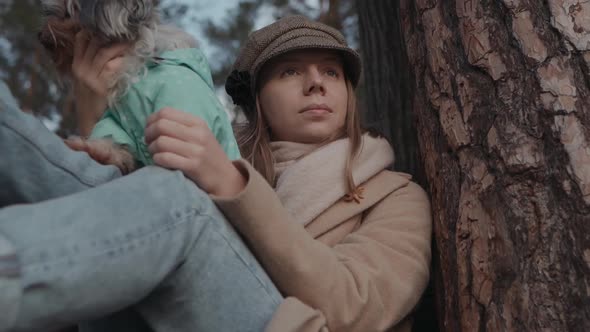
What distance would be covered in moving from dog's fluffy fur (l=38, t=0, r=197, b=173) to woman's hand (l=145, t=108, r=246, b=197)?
275 millimetres

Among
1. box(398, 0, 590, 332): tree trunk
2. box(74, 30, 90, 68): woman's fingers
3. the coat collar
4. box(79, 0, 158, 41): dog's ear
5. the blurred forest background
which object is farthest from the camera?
the blurred forest background

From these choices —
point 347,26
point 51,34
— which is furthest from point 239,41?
point 51,34

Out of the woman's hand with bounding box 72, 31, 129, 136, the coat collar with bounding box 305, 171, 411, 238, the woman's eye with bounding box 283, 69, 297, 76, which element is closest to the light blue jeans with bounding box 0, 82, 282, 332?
the woman's hand with bounding box 72, 31, 129, 136

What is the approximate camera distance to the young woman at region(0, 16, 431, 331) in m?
1.43

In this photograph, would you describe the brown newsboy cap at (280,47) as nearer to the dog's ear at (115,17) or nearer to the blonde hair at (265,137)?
the blonde hair at (265,137)

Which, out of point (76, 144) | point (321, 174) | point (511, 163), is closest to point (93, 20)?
point (76, 144)

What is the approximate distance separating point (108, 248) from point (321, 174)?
102cm

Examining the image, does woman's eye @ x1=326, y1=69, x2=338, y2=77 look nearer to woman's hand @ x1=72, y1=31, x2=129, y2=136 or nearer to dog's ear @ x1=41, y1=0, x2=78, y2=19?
woman's hand @ x1=72, y1=31, x2=129, y2=136

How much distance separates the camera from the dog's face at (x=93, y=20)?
6.66ft

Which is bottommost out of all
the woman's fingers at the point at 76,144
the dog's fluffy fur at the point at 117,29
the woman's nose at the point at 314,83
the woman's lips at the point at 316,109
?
the woman's fingers at the point at 76,144

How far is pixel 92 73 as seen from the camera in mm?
2193

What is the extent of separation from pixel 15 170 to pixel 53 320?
0.41 m

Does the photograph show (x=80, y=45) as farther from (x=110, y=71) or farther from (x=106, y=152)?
(x=106, y=152)

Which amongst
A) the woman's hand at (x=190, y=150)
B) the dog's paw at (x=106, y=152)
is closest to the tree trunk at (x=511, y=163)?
the woman's hand at (x=190, y=150)
